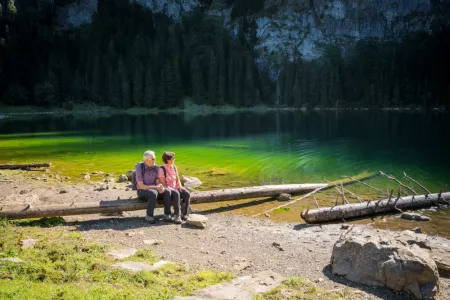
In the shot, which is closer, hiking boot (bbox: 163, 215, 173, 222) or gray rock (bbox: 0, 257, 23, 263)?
gray rock (bbox: 0, 257, 23, 263)

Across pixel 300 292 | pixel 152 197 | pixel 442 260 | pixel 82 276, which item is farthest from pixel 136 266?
pixel 442 260

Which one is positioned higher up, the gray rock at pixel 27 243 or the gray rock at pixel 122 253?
the gray rock at pixel 27 243

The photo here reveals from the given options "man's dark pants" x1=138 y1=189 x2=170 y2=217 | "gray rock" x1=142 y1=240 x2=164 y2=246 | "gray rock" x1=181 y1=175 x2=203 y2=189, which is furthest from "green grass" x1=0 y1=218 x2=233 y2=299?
"gray rock" x1=181 y1=175 x2=203 y2=189

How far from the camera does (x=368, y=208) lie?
16234mm

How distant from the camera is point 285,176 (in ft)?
82.9

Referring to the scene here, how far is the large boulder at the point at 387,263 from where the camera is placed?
340 inches

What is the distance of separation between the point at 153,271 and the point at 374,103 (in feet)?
590

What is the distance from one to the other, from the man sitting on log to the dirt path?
54cm

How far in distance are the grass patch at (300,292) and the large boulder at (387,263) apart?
0.89 m

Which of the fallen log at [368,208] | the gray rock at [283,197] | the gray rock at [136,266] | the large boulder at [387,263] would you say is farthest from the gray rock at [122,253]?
the gray rock at [283,197]

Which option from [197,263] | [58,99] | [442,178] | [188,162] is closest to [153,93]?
[58,99]

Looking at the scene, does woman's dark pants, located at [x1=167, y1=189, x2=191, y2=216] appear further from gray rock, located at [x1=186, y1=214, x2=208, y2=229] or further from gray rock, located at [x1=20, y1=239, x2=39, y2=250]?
gray rock, located at [x1=20, y1=239, x2=39, y2=250]

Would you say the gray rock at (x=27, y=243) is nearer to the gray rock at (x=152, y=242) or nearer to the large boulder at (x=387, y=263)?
the gray rock at (x=152, y=242)

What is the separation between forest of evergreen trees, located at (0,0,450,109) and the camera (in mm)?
164125
